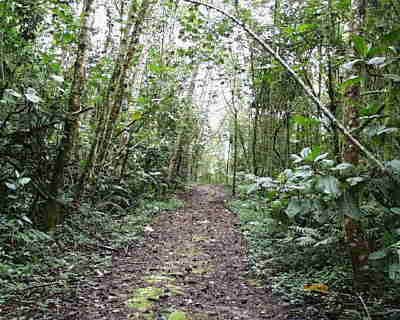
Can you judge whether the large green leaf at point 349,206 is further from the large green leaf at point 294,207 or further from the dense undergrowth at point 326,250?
the large green leaf at point 294,207

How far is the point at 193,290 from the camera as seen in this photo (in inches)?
190

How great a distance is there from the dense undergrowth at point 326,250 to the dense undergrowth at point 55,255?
2.34 m

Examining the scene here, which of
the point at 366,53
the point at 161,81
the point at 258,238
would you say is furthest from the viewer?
the point at 161,81

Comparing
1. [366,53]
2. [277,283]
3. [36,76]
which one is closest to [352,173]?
[366,53]

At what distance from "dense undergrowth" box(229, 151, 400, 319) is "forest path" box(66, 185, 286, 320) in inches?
15.2

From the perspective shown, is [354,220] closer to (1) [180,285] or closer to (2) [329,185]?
(2) [329,185]

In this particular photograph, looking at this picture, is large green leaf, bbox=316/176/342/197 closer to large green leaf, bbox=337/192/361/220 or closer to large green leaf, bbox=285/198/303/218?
large green leaf, bbox=337/192/361/220

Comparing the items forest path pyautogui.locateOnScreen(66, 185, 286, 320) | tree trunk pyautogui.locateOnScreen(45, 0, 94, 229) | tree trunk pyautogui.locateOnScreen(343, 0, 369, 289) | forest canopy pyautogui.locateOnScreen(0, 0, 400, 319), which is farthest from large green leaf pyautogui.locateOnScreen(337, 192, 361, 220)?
tree trunk pyautogui.locateOnScreen(45, 0, 94, 229)

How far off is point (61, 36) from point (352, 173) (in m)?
5.39

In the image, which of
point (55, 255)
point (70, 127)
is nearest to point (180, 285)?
point (55, 255)

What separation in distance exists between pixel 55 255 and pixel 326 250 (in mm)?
3750

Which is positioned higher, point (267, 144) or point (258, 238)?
point (267, 144)

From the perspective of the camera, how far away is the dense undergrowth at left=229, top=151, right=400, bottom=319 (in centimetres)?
298

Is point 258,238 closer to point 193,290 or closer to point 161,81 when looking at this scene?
point 193,290
